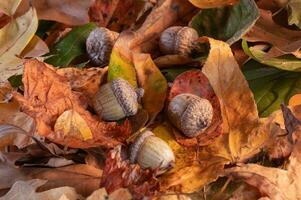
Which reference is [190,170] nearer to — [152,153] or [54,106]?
[152,153]

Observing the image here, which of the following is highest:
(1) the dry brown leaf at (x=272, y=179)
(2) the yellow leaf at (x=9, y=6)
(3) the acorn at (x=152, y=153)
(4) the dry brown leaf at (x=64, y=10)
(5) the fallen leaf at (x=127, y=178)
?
(2) the yellow leaf at (x=9, y=6)

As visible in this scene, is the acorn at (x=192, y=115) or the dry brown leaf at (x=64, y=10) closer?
the acorn at (x=192, y=115)

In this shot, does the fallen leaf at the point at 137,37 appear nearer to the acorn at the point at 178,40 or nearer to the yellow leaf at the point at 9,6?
the acorn at the point at 178,40

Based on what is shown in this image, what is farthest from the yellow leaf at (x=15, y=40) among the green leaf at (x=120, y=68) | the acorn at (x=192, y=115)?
the acorn at (x=192, y=115)

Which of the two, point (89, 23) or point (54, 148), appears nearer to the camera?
point (54, 148)

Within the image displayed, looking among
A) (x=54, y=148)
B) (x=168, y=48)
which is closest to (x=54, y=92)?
(x=54, y=148)

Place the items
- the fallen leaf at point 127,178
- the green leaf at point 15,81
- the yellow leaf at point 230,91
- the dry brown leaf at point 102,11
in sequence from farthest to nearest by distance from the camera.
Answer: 1. the dry brown leaf at point 102,11
2. the green leaf at point 15,81
3. the yellow leaf at point 230,91
4. the fallen leaf at point 127,178

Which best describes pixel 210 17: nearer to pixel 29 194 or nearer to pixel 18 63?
pixel 18 63

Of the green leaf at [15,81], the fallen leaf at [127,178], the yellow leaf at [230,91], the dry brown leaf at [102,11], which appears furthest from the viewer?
the dry brown leaf at [102,11]
